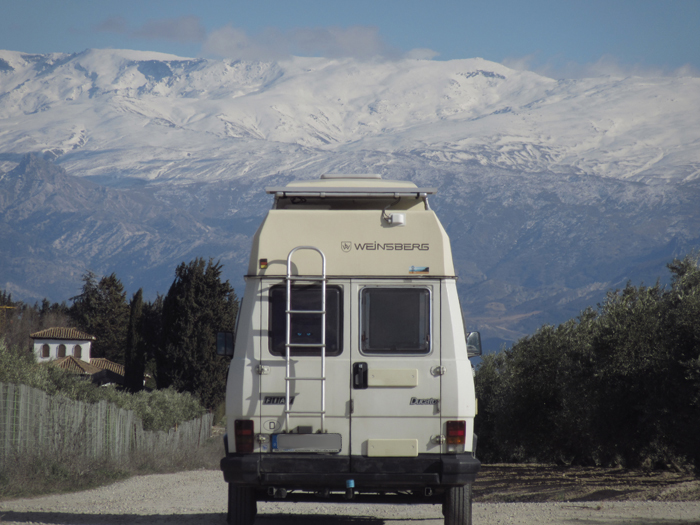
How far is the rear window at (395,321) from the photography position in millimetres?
8172

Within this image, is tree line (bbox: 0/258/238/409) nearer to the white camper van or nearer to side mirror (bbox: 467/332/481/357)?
side mirror (bbox: 467/332/481/357)

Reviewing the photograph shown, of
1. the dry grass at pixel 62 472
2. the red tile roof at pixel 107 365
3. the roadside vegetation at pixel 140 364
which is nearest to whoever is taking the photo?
the dry grass at pixel 62 472

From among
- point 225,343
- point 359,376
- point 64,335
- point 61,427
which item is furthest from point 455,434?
point 64,335

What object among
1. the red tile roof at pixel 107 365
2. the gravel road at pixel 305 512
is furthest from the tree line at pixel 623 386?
the red tile roof at pixel 107 365

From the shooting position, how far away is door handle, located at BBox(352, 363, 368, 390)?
26.5 ft

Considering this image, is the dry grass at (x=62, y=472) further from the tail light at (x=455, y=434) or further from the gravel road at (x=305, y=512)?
the tail light at (x=455, y=434)

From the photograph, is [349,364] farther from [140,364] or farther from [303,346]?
[140,364]

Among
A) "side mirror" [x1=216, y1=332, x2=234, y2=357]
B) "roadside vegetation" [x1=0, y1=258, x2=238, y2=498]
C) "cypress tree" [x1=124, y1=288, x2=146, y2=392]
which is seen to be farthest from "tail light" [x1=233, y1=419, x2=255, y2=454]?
"cypress tree" [x1=124, y1=288, x2=146, y2=392]

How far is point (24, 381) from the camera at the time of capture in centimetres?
1695

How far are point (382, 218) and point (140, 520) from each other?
515 cm

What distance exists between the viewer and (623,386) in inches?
710

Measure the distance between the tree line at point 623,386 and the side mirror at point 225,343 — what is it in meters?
10.9

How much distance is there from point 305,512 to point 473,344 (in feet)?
14.9

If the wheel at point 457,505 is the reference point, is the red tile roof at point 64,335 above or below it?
above
